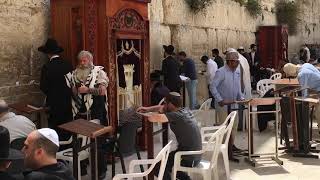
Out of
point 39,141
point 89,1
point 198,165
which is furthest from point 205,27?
point 39,141

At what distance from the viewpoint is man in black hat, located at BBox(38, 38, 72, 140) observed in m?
6.51

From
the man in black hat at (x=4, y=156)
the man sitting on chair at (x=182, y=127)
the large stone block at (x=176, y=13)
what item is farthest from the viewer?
the large stone block at (x=176, y=13)

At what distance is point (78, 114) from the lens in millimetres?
6562

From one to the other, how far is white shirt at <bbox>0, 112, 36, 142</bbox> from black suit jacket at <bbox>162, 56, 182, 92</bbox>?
6.04 meters

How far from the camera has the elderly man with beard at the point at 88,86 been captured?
6.39 m

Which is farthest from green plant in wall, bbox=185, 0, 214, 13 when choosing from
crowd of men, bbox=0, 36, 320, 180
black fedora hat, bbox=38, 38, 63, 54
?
black fedora hat, bbox=38, 38, 63, 54

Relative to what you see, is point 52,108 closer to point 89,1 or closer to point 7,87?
point 7,87

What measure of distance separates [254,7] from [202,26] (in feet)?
14.5

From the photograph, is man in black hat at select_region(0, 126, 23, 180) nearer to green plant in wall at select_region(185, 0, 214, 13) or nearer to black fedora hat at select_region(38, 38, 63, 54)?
black fedora hat at select_region(38, 38, 63, 54)

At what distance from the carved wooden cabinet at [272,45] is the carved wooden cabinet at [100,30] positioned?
1145 cm

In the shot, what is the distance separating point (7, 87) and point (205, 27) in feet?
28.8

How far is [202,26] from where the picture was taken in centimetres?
1421

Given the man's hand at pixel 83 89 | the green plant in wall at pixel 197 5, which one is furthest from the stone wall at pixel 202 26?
the man's hand at pixel 83 89

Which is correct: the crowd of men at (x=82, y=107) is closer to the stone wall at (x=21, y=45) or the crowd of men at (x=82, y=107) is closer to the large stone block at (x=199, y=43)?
the stone wall at (x=21, y=45)
